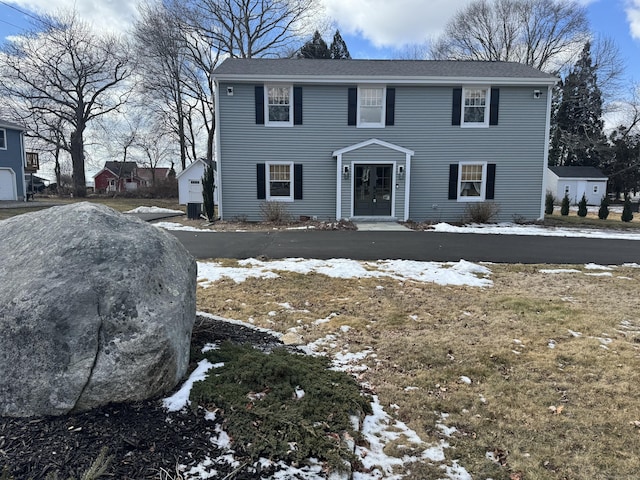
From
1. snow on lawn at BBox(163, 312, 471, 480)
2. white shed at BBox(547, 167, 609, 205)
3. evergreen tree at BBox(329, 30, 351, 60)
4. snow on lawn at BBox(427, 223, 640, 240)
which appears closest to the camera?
snow on lawn at BBox(163, 312, 471, 480)

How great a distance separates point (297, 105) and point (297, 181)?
269 centimetres

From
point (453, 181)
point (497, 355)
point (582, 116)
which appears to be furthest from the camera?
point (582, 116)

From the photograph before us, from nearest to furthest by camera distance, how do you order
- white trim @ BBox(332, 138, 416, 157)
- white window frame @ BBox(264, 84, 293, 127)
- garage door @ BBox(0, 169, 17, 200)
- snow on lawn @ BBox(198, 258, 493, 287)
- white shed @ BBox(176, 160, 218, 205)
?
snow on lawn @ BBox(198, 258, 493, 287), white trim @ BBox(332, 138, 416, 157), white window frame @ BBox(264, 84, 293, 127), garage door @ BBox(0, 169, 17, 200), white shed @ BBox(176, 160, 218, 205)

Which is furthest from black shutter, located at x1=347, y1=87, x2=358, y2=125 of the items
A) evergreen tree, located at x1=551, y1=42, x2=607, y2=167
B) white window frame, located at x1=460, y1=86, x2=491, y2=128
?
evergreen tree, located at x1=551, y1=42, x2=607, y2=167

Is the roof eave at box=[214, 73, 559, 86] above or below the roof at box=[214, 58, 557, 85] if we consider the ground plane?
below

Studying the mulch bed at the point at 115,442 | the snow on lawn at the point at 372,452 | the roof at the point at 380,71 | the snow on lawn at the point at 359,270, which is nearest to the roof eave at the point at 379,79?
the roof at the point at 380,71

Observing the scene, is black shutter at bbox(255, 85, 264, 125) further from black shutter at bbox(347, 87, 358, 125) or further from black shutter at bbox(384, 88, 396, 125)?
black shutter at bbox(384, 88, 396, 125)

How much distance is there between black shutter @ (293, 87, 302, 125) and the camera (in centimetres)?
1521

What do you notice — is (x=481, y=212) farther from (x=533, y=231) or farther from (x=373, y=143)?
(x=373, y=143)

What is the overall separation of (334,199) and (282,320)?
446 inches

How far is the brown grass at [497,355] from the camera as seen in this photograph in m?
2.53

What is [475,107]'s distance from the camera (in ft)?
51.1

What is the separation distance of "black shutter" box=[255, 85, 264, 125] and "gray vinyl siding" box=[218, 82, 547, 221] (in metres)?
0.18

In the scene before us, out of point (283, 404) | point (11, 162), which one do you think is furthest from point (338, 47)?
point (283, 404)
